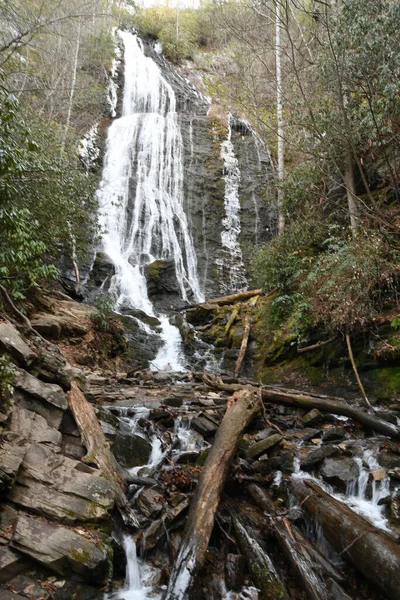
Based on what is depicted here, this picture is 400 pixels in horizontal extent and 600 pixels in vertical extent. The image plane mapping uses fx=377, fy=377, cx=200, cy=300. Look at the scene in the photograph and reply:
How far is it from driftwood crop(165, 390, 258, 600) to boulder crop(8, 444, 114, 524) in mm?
774

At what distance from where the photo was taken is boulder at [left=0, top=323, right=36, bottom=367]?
469 centimetres

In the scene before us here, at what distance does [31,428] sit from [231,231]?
18317 millimetres

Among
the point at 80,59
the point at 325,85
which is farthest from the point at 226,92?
the point at 325,85

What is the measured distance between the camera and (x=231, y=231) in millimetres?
21188

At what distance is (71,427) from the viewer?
439 cm

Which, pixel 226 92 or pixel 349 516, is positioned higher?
pixel 226 92

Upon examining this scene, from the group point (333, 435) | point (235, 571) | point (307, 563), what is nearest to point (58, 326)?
point (333, 435)

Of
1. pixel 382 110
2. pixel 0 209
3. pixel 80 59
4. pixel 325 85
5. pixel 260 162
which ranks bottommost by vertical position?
pixel 0 209

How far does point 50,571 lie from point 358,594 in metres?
2.46

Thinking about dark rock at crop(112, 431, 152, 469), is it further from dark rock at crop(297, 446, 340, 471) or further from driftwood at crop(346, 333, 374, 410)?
driftwood at crop(346, 333, 374, 410)

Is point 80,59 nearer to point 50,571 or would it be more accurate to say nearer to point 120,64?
point 120,64

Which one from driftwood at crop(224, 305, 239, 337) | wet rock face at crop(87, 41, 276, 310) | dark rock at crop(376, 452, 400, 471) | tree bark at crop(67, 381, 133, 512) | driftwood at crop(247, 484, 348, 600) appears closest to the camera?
driftwood at crop(247, 484, 348, 600)

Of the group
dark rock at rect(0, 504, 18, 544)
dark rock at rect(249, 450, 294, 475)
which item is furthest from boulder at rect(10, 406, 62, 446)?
dark rock at rect(249, 450, 294, 475)

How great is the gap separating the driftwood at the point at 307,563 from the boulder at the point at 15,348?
11.2 feet
